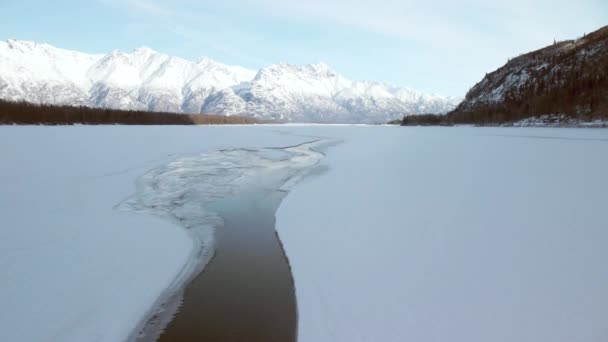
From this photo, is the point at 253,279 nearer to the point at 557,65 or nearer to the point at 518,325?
the point at 518,325

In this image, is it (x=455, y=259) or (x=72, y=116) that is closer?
(x=455, y=259)

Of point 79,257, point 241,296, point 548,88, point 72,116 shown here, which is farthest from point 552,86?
point 72,116

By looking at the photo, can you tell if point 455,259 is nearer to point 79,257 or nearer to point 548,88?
point 79,257

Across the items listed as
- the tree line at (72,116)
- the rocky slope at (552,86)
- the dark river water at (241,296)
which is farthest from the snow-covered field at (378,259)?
the tree line at (72,116)

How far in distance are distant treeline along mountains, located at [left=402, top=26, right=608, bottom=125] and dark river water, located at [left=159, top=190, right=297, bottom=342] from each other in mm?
43116

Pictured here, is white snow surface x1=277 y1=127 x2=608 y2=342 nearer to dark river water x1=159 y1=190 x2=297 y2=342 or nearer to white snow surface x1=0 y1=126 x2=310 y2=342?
dark river water x1=159 y1=190 x2=297 y2=342

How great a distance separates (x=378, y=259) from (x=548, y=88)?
58154mm

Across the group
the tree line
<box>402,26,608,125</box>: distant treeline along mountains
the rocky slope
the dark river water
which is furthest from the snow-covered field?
the tree line

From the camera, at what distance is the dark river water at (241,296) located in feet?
12.5

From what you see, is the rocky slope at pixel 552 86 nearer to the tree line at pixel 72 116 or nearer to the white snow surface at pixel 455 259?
the white snow surface at pixel 455 259

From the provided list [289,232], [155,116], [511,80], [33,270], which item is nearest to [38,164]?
[33,270]

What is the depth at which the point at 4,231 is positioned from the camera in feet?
19.0

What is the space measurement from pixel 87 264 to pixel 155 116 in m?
76.0

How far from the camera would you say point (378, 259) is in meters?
5.11
